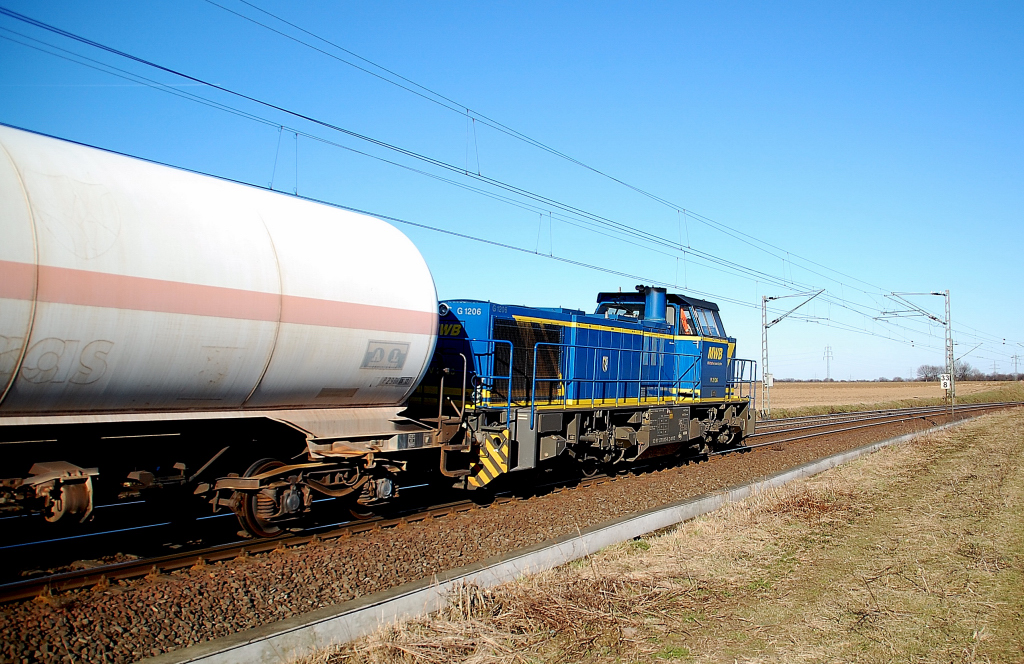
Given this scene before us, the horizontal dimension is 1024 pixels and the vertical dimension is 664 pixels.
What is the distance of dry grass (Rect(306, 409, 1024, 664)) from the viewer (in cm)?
544

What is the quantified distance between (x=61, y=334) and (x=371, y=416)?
3706 mm

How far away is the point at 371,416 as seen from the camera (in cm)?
852

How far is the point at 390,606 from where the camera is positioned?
5855 millimetres

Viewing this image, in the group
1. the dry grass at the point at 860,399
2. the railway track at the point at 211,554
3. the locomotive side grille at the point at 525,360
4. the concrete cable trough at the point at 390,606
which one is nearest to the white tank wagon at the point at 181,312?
the railway track at the point at 211,554

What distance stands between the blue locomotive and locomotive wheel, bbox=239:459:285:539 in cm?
248

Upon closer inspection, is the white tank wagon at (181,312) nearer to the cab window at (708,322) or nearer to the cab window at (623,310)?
the cab window at (623,310)

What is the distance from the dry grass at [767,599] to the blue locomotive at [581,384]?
2.80 m

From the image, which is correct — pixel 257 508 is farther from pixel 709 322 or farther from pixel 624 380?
pixel 709 322

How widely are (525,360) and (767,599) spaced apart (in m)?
6.10

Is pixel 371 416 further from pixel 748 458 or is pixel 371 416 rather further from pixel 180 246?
pixel 748 458

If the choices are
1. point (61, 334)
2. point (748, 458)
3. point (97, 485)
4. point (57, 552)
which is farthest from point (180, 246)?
point (748, 458)

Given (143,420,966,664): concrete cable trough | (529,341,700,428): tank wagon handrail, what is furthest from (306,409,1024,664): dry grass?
(529,341,700,428): tank wagon handrail

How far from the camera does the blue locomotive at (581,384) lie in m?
10.6

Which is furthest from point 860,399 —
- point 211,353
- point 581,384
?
point 211,353
